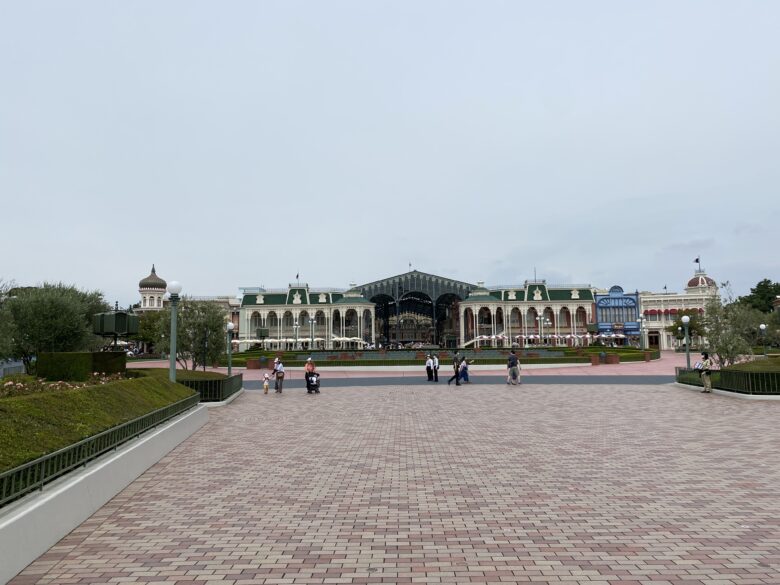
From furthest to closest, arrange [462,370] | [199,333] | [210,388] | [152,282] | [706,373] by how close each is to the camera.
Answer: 1. [152,282]
2. [462,370]
3. [199,333]
4. [706,373]
5. [210,388]

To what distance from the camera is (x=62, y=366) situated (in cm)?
1381

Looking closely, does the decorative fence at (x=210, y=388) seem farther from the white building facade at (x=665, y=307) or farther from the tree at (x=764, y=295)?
the tree at (x=764, y=295)

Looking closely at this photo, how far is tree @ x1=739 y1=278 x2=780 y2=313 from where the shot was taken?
89.0m

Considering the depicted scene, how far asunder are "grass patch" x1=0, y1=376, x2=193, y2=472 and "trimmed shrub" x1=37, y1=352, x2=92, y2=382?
3.19m

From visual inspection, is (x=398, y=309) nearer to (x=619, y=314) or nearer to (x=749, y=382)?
(x=619, y=314)

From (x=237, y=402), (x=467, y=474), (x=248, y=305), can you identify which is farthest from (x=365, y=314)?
(x=467, y=474)

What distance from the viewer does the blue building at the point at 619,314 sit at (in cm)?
8994

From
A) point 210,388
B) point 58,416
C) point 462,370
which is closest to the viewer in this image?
point 58,416

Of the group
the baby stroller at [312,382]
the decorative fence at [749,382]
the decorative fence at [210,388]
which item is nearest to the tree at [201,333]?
the baby stroller at [312,382]

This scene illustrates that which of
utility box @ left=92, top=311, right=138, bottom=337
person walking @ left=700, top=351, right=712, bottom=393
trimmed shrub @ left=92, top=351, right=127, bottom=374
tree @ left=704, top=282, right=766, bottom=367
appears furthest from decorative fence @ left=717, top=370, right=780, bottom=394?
trimmed shrub @ left=92, top=351, right=127, bottom=374

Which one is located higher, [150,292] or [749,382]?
[150,292]

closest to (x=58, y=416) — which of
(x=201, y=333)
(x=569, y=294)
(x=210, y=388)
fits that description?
(x=210, y=388)

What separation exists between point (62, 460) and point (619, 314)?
94.3 m

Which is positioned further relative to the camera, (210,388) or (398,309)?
(398,309)
